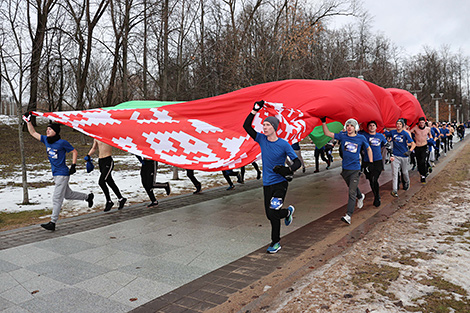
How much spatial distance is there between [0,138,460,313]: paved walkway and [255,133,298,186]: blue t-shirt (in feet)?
3.72

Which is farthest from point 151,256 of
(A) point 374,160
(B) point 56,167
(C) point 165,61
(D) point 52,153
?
(C) point 165,61

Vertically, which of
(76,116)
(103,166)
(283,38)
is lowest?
(103,166)

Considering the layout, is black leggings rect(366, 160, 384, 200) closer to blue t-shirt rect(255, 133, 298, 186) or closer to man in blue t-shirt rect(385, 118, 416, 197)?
man in blue t-shirt rect(385, 118, 416, 197)

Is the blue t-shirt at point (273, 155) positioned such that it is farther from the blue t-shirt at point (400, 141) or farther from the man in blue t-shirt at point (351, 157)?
the blue t-shirt at point (400, 141)

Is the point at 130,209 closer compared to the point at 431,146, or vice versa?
the point at 130,209

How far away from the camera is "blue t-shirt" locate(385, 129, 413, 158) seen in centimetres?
954

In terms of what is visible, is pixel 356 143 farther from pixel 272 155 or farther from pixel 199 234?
pixel 199 234

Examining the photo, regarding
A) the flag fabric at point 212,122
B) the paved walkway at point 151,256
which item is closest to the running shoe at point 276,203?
the paved walkway at point 151,256

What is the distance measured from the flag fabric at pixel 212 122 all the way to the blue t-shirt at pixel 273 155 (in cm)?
128

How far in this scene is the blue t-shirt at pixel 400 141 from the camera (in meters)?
9.54

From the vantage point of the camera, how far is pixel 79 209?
8391mm

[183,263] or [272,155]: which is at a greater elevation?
[272,155]

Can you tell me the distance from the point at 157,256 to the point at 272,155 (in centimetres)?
222

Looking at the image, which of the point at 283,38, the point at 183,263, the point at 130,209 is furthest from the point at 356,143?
the point at 283,38
